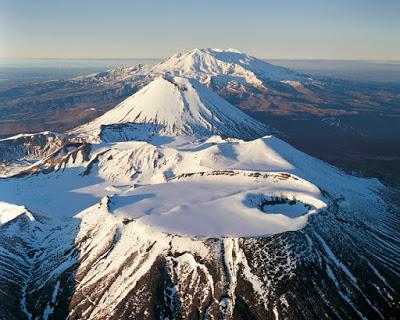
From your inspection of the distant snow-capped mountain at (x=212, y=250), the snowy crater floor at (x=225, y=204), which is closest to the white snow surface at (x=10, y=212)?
the distant snow-capped mountain at (x=212, y=250)

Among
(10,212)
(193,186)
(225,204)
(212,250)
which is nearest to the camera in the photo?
(212,250)

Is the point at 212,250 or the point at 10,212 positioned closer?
the point at 212,250

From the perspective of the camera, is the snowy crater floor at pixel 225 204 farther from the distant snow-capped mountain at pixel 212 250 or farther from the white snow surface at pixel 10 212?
the white snow surface at pixel 10 212

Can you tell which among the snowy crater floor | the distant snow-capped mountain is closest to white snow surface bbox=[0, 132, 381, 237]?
the snowy crater floor

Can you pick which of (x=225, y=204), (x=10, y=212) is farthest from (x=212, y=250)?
(x=10, y=212)

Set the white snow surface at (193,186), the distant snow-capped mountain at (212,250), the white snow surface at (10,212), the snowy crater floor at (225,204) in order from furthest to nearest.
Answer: the white snow surface at (10,212), the white snow surface at (193,186), the snowy crater floor at (225,204), the distant snow-capped mountain at (212,250)

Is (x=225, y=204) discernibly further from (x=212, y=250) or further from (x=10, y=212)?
(x=10, y=212)

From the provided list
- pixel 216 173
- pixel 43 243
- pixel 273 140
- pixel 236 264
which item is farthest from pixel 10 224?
pixel 273 140

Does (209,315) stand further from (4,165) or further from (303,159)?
(4,165)
